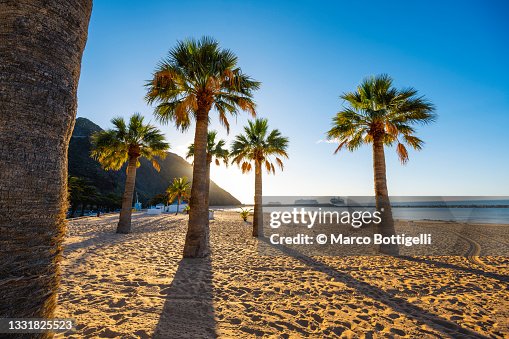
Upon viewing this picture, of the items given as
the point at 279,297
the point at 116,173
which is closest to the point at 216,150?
the point at 279,297

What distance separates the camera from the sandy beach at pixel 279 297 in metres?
4.06

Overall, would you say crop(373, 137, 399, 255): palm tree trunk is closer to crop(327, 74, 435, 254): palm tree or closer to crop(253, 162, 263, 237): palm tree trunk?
crop(327, 74, 435, 254): palm tree

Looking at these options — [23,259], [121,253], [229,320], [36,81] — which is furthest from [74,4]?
[121,253]

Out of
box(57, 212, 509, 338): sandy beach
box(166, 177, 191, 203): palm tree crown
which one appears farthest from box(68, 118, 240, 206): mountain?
box(57, 212, 509, 338): sandy beach

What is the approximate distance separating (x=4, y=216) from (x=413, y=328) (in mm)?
5996

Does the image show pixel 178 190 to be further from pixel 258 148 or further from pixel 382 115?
pixel 382 115

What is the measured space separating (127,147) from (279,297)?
15192 millimetres

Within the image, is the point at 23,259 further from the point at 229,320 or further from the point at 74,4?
the point at 229,320

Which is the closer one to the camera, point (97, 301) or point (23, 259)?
point (23, 259)

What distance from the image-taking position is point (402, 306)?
5059mm

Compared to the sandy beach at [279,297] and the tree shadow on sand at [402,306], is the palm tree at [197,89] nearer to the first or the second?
the sandy beach at [279,297]

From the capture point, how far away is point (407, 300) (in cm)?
538

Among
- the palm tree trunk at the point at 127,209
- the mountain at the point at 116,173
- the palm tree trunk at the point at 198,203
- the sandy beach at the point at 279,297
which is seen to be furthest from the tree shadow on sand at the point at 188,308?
the mountain at the point at 116,173

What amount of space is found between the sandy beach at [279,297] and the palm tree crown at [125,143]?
29.0ft
